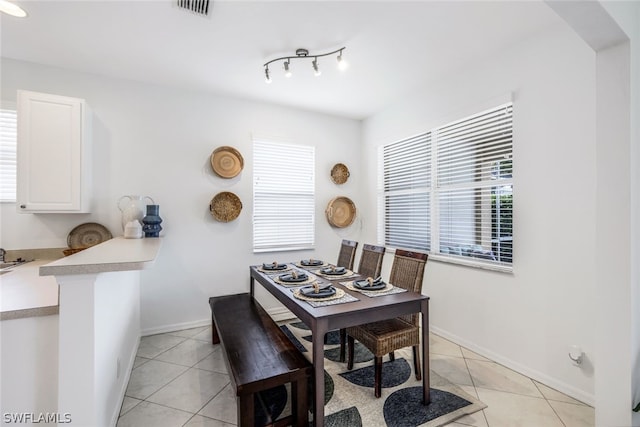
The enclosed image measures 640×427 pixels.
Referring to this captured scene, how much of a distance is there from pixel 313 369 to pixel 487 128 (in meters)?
2.70

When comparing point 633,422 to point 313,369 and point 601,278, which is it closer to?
point 601,278

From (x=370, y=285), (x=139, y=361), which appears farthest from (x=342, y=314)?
(x=139, y=361)

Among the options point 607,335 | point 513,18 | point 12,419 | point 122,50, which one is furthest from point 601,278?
point 122,50

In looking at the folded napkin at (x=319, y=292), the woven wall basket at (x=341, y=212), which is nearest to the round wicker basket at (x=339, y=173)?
the woven wall basket at (x=341, y=212)

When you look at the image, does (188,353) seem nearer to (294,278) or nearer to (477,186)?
(294,278)

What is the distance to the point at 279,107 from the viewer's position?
411 centimetres

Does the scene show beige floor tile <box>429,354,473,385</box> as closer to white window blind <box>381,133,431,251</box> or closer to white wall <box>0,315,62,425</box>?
white window blind <box>381,133,431,251</box>

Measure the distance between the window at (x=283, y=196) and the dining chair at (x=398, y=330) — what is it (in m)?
1.86

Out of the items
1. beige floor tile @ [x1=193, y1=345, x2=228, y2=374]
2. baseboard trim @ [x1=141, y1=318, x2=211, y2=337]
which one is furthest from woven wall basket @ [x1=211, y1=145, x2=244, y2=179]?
beige floor tile @ [x1=193, y1=345, x2=228, y2=374]

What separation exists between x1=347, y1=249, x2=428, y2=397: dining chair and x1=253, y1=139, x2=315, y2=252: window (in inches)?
73.4

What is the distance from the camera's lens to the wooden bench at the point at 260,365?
63.9 inches

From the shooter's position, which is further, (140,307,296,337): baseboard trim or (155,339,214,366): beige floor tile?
(140,307,296,337): baseboard trim

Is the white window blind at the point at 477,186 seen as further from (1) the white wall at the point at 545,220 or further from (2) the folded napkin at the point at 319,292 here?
(2) the folded napkin at the point at 319,292

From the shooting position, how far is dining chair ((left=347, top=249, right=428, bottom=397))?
2.18m
